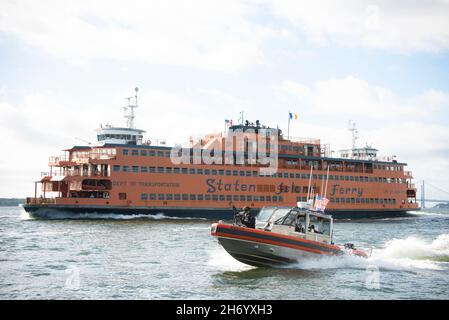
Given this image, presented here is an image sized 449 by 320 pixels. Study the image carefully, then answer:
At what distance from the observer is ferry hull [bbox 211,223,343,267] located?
763 inches

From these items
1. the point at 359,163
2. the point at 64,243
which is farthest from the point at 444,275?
the point at 359,163

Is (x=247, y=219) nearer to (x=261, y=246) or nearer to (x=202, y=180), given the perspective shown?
(x=261, y=246)

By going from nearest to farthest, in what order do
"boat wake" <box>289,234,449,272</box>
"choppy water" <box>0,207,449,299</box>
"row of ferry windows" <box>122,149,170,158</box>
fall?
"choppy water" <box>0,207,449,299</box> < "boat wake" <box>289,234,449,272</box> < "row of ferry windows" <box>122,149,170,158</box>

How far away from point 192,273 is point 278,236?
137 inches

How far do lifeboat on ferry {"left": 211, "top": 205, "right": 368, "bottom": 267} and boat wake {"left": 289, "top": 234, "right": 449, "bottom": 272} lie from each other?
0.34 meters

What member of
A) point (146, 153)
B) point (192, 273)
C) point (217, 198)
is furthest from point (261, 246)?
point (217, 198)

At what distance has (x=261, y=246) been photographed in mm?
19594

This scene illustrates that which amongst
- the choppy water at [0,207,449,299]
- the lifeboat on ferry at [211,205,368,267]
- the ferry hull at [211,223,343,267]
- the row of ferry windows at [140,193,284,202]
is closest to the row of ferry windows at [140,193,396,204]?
the row of ferry windows at [140,193,284,202]

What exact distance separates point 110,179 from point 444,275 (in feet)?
124

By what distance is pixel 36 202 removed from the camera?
50875mm

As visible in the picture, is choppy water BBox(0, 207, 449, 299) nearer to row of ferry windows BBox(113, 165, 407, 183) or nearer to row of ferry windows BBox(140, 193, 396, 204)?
row of ferry windows BBox(113, 165, 407, 183)

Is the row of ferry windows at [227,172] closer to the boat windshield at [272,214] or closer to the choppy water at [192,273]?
the choppy water at [192,273]
